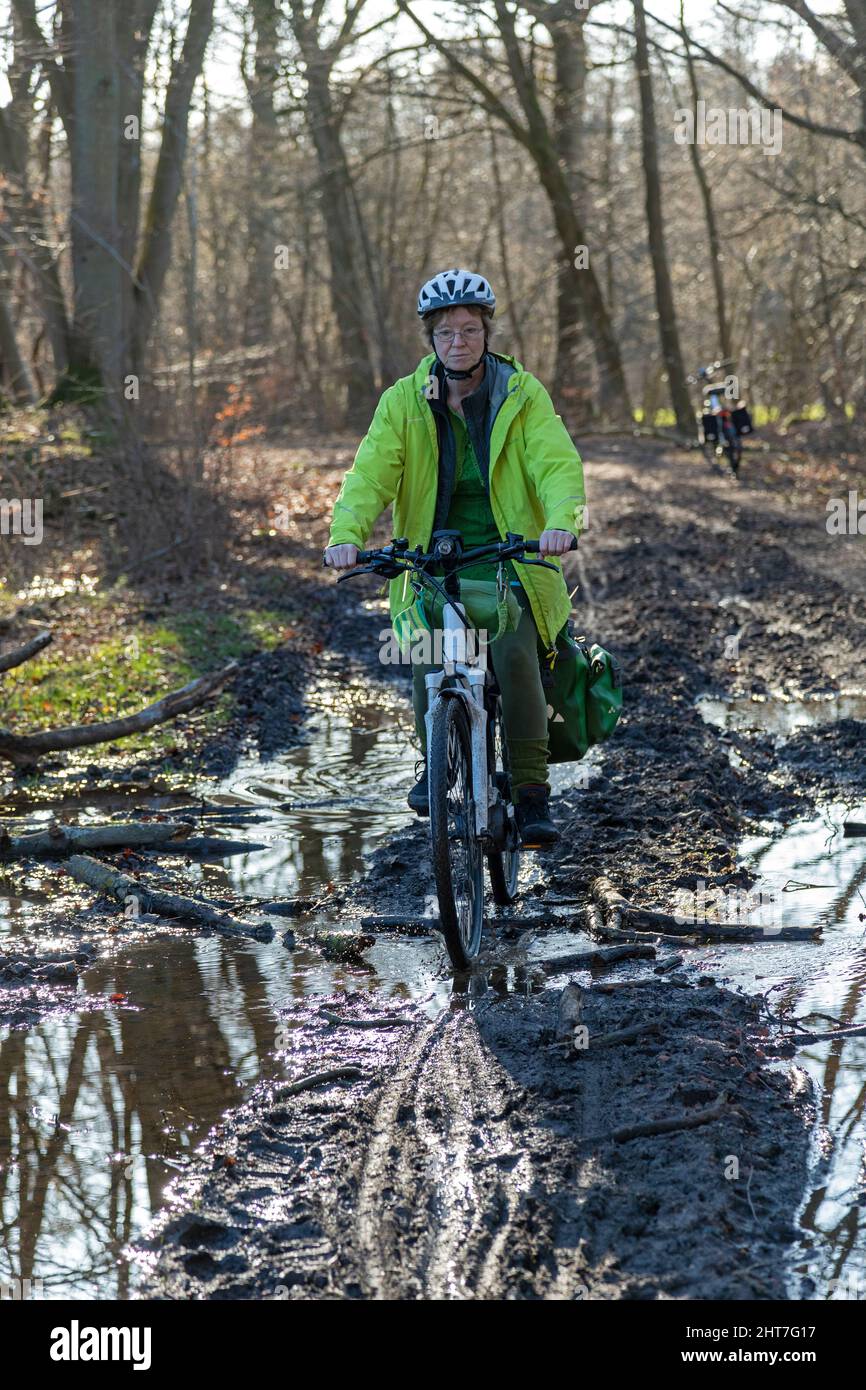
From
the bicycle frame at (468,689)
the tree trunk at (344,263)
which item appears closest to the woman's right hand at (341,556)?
the bicycle frame at (468,689)

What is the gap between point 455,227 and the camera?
35969 millimetres

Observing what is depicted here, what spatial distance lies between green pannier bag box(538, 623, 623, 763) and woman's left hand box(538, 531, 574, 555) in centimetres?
87

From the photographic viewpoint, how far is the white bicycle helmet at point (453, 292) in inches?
212

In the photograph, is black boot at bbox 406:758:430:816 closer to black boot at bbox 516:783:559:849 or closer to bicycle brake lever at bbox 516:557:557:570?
black boot at bbox 516:783:559:849

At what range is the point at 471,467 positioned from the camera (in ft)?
18.5

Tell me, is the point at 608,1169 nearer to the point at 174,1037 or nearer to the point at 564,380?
the point at 174,1037

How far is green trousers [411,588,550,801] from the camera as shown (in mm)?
5637

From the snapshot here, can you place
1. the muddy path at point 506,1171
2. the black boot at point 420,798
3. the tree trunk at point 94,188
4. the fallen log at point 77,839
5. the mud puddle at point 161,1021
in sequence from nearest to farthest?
the muddy path at point 506,1171, the mud puddle at point 161,1021, the black boot at point 420,798, the fallen log at point 77,839, the tree trunk at point 94,188

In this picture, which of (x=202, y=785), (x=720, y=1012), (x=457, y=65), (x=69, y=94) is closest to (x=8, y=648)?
(x=202, y=785)

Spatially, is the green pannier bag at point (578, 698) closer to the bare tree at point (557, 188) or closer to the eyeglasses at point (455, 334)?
the eyeglasses at point (455, 334)

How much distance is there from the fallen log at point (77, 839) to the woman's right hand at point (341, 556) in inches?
86.8

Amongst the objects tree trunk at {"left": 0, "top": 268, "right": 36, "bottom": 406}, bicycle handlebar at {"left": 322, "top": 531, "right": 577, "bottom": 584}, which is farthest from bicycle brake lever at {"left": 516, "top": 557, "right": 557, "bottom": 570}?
tree trunk at {"left": 0, "top": 268, "right": 36, "bottom": 406}

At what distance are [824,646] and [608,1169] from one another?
26.1 feet

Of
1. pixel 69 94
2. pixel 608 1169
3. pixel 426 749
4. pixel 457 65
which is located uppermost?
pixel 457 65
